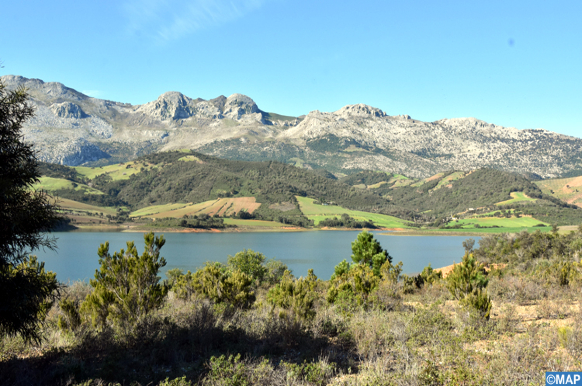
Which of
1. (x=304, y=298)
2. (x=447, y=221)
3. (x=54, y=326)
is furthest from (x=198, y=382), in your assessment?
(x=447, y=221)

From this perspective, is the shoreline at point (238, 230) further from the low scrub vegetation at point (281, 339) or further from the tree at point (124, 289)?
the low scrub vegetation at point (281, 339)

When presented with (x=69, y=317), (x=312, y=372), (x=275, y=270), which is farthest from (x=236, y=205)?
(x=312, y=372)

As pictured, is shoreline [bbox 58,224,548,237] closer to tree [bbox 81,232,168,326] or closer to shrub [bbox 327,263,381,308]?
shrub [bbox 327,263,381,308]

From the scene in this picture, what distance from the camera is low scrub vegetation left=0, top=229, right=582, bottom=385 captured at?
20.9ft

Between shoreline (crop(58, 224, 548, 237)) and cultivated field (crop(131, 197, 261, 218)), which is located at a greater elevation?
cultivated field (crop(131, 197, 261, 218))

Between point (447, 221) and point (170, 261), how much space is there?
501 feet

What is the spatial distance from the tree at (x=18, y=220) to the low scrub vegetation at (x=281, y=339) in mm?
1098

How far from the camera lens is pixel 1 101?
7.54m

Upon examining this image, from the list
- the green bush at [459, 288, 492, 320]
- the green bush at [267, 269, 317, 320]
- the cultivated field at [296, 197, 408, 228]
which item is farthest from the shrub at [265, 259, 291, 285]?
the cultivated field at [296, 197, 408, 228]

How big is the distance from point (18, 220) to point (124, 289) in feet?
12.7

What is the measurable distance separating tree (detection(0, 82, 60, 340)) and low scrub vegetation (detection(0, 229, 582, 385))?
1.10m

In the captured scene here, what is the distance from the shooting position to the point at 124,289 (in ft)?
33.0

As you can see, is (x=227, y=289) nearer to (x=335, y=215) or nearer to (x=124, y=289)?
(x=124, y=289)

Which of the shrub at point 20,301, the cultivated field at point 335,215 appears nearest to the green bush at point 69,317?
the shrub at point 20,301
